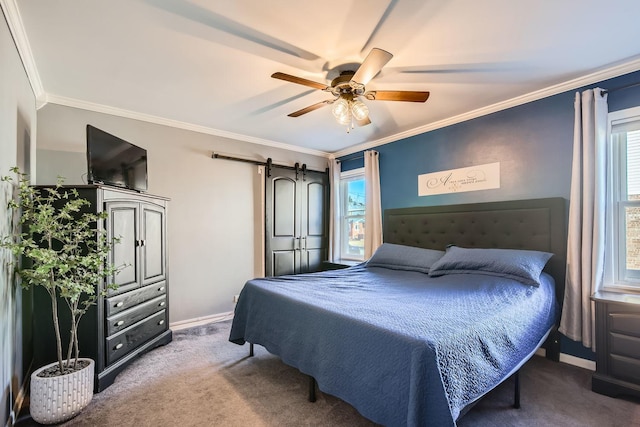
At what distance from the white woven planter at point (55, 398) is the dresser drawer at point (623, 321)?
3.70m

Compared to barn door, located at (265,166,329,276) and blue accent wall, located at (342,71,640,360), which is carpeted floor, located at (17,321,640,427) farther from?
barn door, located at (265,166,329,276)

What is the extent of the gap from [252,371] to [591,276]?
9.64 feet

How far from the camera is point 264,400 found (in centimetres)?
212

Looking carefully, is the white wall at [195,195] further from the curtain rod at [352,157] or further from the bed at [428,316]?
the bed at [428,316]

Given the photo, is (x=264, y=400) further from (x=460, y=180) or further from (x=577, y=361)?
(x=460, y=180)

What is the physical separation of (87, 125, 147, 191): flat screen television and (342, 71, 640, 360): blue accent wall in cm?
302

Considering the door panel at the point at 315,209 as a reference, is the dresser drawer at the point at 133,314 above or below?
below

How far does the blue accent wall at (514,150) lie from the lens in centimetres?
272

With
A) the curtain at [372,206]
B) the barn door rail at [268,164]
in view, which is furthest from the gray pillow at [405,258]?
the barn door rail at [268,164]

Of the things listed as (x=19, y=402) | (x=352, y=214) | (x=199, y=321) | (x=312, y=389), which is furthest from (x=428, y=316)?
(x=352, y=214)

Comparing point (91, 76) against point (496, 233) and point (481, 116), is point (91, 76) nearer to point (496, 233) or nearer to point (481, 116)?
point (481, 116)

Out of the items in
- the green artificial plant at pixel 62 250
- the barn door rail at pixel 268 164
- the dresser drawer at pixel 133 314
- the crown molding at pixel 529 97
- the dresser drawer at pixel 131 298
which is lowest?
the dresser drawer at pixel 133 314

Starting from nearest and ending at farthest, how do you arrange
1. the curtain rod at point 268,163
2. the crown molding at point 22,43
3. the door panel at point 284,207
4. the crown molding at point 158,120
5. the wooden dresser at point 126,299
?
the crown molding at point 22,43 < the wooden dresser at point 126,299 < the crown molding at point 158,120 < the curtain rod at point 268,163 < the door panel at point 284,207

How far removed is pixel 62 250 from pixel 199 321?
208cm
